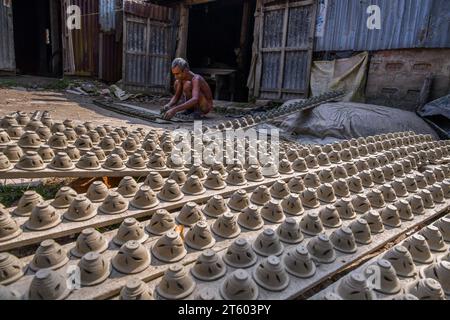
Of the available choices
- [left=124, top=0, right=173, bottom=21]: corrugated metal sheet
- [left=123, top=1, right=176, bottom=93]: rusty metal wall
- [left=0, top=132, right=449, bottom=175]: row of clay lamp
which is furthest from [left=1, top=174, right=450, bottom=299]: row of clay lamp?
[left=124, top=0, right=173, bottom=21]: corrugated metal sheet

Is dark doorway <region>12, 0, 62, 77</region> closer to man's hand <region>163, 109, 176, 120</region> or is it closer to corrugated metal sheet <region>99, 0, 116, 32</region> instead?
corrugated metal sheet <region>99, 0, 116, 32</region>

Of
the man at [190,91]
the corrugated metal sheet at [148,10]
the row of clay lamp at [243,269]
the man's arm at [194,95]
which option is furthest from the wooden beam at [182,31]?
the row of clay lamp at [243,269]

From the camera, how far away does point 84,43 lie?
13133mm

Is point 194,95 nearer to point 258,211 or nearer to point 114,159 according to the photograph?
point 114,159

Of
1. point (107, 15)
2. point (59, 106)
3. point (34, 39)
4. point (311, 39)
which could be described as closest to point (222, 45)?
point (107, 15)

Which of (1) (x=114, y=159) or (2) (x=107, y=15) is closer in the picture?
(1) (x=114, y=159)

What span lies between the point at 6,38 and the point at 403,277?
584 inches

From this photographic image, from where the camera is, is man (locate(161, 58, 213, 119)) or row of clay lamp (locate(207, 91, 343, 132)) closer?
row of clay lamp (locate(207, 91, 343, 132))

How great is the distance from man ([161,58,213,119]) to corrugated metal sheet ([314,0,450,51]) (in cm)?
366

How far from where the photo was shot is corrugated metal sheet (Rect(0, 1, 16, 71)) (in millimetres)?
11742

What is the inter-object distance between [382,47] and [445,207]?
656 cm

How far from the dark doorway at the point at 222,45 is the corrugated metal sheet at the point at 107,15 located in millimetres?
3642

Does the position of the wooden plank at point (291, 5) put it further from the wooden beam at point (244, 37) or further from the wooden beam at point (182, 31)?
the wooden beam at point (182, 31)
